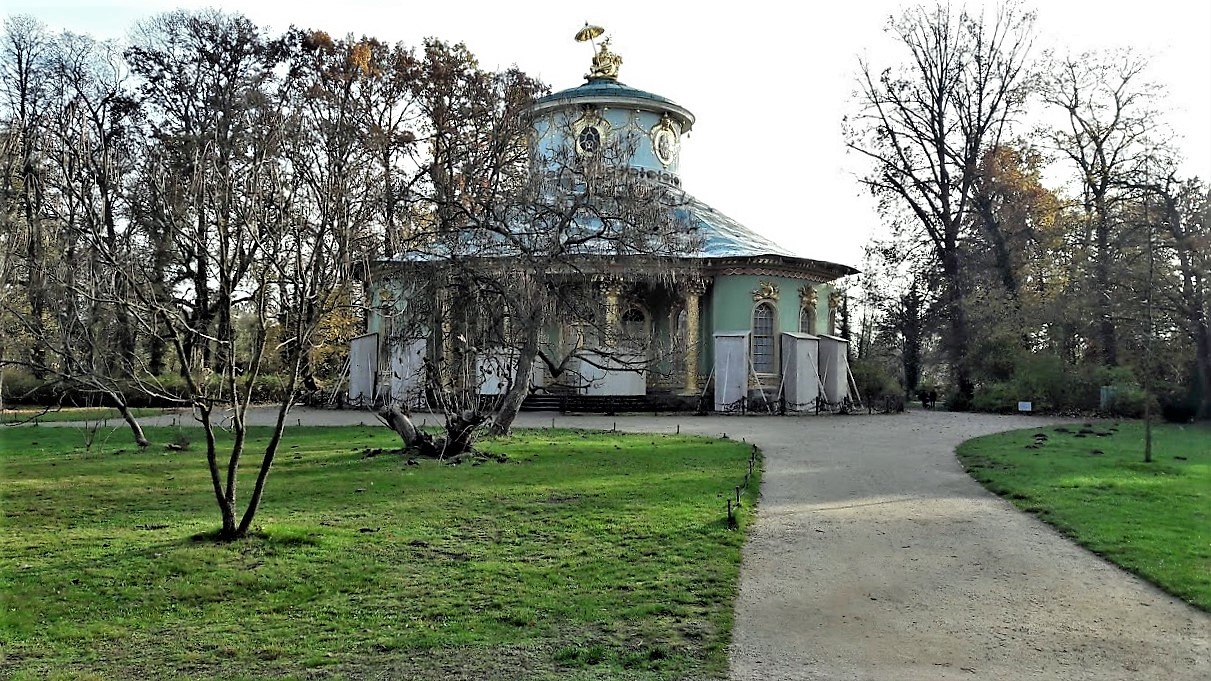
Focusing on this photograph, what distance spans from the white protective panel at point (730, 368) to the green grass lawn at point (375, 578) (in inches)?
675

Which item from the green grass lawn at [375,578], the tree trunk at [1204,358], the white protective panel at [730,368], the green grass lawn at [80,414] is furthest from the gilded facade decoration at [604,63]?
the green grass lawn at [375,578]

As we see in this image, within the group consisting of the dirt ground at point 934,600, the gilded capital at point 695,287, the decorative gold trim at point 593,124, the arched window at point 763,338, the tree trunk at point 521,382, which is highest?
the decorative gold trim at point 593,124

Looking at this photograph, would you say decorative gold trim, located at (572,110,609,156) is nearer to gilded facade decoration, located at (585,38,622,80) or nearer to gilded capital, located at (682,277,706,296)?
gilded facade decoration, located at (585,38,622,80)

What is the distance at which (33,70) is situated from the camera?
30.6 m

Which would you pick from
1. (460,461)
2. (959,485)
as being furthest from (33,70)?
(959,485)

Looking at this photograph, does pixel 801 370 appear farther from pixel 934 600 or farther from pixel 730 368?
pixel 934 600

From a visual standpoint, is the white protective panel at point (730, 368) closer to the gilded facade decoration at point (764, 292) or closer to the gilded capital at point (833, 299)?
the gilded facade decoration at point (764, 292)

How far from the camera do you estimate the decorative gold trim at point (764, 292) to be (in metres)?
32.4

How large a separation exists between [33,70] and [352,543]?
1147 inches

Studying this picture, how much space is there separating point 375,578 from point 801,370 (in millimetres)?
25273

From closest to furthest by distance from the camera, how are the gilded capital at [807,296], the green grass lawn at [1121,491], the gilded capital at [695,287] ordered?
the green grass lawn at [1121,491] < the gilded capital at [695,287] < the gilded capital at [807,296]

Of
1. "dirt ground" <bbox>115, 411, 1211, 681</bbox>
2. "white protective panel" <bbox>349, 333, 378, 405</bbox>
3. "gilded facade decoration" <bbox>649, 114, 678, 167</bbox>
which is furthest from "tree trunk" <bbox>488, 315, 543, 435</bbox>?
"gilded facade decoration" <bbox>649, 114, 678, 167</bbox>

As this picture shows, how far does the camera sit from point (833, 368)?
32.5 m

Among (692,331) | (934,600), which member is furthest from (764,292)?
(934,600)
